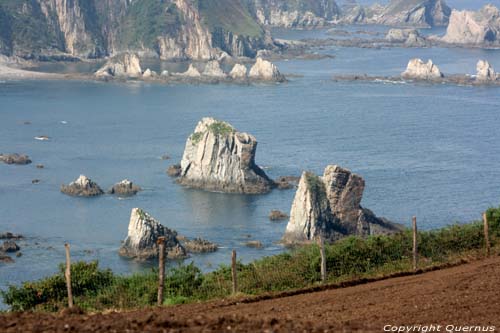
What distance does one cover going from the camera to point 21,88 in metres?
101

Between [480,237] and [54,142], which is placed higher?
[480,237]

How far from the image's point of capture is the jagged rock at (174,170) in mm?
57125

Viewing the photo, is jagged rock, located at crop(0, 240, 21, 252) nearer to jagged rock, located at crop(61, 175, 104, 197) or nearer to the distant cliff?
jagged rock, located at crop(61, 175, 104, 197)

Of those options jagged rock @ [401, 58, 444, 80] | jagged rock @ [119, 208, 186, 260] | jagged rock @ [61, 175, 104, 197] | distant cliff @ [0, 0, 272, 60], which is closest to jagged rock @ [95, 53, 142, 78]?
distant cliff @ [0, 0, 272, 60]

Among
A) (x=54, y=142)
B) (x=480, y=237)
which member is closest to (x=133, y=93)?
(x=54, y=142)

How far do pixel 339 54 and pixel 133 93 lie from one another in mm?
41850

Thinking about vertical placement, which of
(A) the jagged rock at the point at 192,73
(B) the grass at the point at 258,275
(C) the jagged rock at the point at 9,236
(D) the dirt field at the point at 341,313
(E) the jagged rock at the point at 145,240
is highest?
(D) the dirt field at the point at 341,313

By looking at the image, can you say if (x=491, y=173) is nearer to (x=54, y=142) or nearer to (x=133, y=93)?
(x=54, y=142)

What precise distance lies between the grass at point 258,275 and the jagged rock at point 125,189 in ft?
112

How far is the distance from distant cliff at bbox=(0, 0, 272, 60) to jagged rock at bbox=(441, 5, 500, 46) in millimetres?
30430

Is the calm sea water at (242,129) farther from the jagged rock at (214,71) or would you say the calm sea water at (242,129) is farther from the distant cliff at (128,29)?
the distant cliff at (128,29)

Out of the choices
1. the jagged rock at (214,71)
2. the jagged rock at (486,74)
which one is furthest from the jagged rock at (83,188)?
the jagged rock at (486,74)

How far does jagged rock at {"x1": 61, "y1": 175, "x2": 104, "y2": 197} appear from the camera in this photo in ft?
170

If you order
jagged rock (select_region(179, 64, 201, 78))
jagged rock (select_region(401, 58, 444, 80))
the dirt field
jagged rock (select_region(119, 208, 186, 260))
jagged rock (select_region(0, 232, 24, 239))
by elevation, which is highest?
the dirt field
